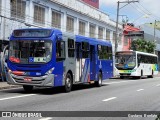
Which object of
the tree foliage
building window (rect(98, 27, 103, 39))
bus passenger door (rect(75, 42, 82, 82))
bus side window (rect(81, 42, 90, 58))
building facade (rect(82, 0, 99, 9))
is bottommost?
bus passenger door (rect(75, 42, 82, 82))

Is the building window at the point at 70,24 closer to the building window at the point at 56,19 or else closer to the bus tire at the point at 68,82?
the building window at the point at 56,19

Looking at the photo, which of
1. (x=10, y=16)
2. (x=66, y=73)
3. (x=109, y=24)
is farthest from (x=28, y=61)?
(x=109, y=24)

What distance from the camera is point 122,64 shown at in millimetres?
40438

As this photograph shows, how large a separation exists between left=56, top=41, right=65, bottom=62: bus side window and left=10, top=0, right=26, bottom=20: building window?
13.5 meters

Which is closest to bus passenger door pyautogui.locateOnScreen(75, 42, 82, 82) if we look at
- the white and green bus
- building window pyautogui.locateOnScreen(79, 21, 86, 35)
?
the white and green bus

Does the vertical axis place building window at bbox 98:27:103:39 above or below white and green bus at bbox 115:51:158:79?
above

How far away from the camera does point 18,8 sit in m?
31.5

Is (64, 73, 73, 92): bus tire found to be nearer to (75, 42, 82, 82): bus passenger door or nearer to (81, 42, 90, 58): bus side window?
(75, 42, 82, 82): bus passenger door

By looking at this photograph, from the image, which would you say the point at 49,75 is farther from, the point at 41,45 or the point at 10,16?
the point at 10,16

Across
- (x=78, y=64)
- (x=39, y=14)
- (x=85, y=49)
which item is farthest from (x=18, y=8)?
(x=78, y=64)

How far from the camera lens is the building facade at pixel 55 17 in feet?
95.7

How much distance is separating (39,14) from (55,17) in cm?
331

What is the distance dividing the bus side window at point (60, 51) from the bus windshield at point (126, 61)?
22641 mm

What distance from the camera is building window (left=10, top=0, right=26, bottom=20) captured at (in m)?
30.6
